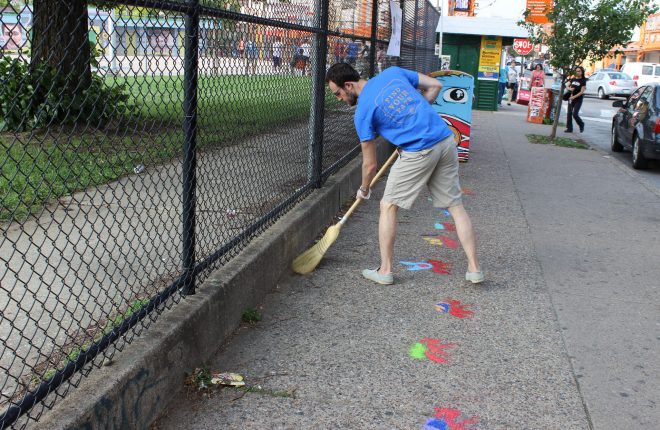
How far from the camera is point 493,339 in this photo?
160 inches

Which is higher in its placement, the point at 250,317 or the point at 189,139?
the point at 189,139

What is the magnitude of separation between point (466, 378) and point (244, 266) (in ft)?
4.72

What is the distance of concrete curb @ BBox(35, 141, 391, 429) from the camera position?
2504 mm

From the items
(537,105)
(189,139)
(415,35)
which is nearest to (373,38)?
(415,35)

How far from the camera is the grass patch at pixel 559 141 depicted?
14078 millimetres

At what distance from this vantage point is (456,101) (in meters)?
10.2

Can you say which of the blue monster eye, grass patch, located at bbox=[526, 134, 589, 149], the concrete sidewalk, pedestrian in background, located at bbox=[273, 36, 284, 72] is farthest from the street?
pedestrian in background, located at bbox=[273, 36, 284, 72]

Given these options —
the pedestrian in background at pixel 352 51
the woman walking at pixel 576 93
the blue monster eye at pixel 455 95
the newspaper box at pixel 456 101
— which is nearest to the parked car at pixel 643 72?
the woman walking at pixel 576 93

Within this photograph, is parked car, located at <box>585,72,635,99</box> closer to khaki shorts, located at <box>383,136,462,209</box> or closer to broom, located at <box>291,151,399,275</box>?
khaki shorts, located at <box>383,136,462,209</box>

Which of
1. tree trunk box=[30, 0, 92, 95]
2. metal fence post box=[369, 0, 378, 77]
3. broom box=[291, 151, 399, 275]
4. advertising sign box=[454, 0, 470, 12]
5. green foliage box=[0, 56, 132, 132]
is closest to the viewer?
green foliage box=[0, 56, 132, 132]

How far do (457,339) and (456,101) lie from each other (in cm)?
668

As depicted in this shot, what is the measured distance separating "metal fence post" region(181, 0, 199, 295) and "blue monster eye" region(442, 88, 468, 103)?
7272mm

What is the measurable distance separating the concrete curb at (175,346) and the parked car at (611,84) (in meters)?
34.2

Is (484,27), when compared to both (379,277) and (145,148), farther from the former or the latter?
(145,148)
